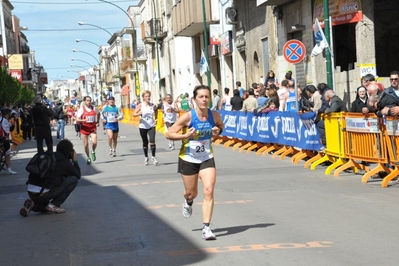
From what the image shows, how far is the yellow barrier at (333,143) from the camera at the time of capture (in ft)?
47.6

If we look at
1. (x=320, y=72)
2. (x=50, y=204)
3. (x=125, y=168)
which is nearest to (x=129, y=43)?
(x=320, y=72)

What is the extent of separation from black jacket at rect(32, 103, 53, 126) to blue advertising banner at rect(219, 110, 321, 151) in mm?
5572

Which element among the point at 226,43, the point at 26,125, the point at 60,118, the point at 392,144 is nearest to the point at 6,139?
the point at 392,144

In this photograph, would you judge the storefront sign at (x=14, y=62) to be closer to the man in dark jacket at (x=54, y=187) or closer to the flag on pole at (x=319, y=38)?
the flag on pole at (x=319, y=38)

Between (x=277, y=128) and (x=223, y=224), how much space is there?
9.80 metres

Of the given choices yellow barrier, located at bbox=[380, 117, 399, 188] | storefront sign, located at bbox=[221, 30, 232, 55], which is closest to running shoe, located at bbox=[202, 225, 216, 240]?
yellow barrier, located at bbox=[380, 117, 399, 188]

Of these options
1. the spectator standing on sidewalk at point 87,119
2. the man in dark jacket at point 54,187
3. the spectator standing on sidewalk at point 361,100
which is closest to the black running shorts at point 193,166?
the man in dark jacket at point 54,187

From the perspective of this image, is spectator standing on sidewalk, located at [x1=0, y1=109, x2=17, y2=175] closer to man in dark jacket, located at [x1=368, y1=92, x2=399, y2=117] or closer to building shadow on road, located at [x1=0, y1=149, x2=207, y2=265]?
building shadow on road, located at [x1=0, y1=149, x2=207, y2=265]

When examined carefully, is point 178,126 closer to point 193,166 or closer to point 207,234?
point 193,166

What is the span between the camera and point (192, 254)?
25.0 feet

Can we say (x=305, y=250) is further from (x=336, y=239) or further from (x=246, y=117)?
(x=246, y=117)

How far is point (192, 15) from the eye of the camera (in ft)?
133

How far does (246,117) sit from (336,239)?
1386cm

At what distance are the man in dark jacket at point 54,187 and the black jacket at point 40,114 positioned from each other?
Answer: 10.6 m
